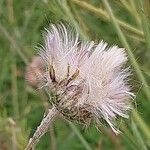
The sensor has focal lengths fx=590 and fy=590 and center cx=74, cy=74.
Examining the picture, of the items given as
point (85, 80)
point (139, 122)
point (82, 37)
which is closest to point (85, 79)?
point (85, 80)

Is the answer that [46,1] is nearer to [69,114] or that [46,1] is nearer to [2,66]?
[69,114]

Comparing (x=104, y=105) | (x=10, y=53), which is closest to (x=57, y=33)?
(x=104, y=105)

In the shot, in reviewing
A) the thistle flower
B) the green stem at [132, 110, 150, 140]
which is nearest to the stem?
the thistle flower

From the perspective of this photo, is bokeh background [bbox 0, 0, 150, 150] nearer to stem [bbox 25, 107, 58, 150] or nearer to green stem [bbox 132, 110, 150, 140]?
green stem [bbox 132, 110, 150, 140]

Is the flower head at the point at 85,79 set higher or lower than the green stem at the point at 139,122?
higher

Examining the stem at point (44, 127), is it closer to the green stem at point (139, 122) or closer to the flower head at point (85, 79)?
the flower head at point (85, 79)

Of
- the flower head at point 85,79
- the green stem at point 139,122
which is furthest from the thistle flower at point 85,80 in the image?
the green stem at point 139,122
